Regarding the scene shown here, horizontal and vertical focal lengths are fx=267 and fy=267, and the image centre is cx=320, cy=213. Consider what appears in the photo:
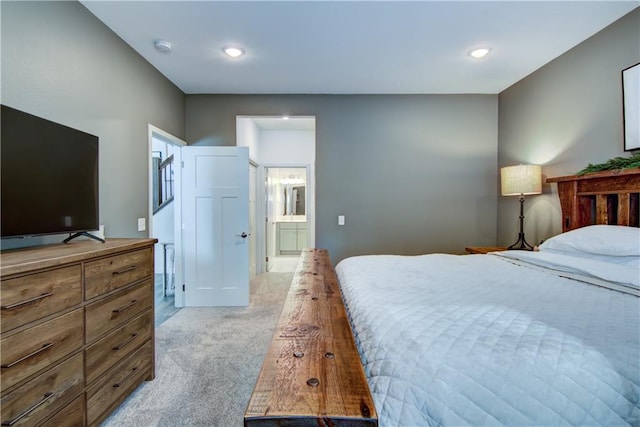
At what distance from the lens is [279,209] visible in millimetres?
7043

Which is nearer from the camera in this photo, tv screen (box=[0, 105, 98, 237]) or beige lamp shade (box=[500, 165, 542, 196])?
tv screen (box=[0, 105, 98, 237])

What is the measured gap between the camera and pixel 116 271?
152cm

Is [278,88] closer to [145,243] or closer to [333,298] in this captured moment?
[145,243]

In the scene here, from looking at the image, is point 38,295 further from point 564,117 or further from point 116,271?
point 564,117

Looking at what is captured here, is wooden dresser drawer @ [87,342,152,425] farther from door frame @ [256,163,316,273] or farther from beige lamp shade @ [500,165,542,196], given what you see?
beige lamp shade @ [500,165,542,196]

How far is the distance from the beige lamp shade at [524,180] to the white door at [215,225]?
289 centimetres

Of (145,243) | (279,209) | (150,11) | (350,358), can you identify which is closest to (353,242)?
(145,243)

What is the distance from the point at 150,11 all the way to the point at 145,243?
5.53ft

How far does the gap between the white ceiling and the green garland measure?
107cm

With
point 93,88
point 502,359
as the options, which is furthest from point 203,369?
point 93,88

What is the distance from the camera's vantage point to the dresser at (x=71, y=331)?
1.02 m

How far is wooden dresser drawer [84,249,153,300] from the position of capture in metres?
1.35

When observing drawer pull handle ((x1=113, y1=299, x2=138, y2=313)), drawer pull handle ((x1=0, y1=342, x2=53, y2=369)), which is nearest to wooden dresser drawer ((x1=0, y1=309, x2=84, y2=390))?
drawer pull handle ((x1=0, y1=342, x2=53, y2=369))

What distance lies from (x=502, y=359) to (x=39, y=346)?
173 centimetres
